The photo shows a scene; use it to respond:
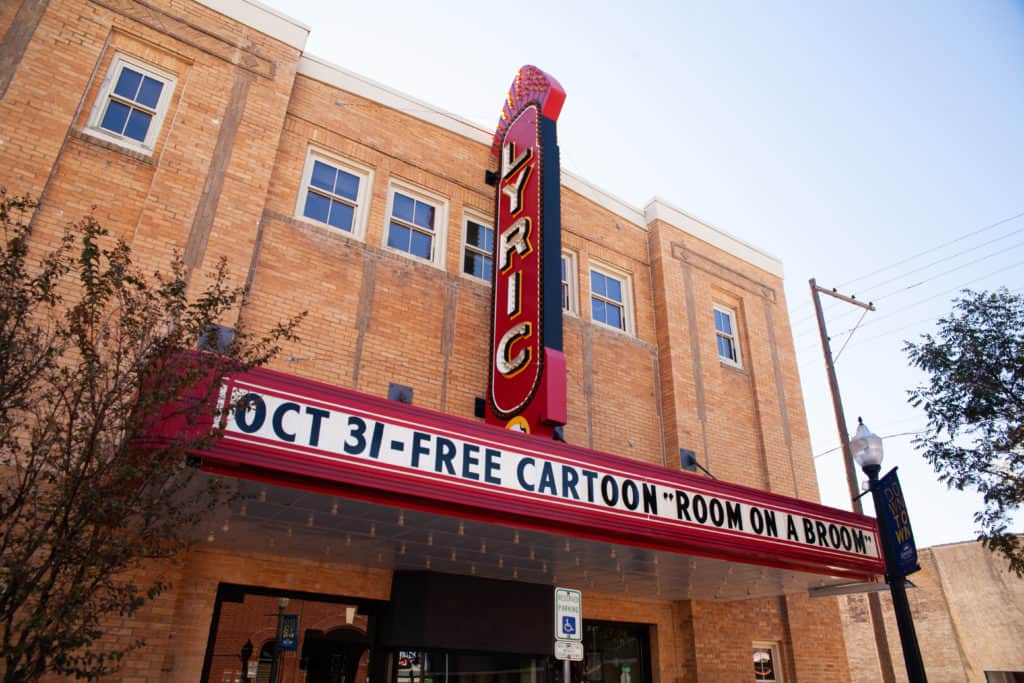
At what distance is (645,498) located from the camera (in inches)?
352

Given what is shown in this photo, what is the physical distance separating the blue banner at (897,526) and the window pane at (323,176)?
9.88 meters

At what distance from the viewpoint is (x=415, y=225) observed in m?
12.6

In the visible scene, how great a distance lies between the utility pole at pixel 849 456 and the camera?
13.0m

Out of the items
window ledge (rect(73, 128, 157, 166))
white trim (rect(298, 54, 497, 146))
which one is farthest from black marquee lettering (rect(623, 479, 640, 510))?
white trim (rect(298, 54, 497, 146))

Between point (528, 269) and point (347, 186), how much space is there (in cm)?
363

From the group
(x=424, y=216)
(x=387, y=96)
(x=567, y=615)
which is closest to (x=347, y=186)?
(x=424, y=216)

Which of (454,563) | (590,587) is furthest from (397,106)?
(590,587)

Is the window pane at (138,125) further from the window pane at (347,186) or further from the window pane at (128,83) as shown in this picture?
the window pane at (347,186)

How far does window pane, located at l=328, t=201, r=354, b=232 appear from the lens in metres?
11.8

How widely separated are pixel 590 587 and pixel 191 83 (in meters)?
10.2

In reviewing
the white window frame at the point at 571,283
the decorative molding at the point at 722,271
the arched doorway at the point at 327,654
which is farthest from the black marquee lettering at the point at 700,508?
the decorative molding at the point at 722,271

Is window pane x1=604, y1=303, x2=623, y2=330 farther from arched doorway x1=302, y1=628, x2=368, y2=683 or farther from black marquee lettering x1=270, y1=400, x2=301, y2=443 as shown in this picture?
black marquee lettering x1=270, y1=400, x2=301, y2=443

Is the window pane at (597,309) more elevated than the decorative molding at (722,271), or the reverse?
the decorative molding at (722,271)

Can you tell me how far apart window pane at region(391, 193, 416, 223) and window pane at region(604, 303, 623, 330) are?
4.69 metres
